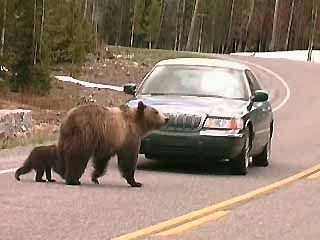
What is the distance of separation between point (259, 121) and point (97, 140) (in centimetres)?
419

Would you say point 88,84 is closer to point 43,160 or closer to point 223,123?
point 223,123

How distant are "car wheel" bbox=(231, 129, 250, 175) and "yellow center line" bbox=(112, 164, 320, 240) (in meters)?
0.68

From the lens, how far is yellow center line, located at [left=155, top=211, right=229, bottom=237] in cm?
860

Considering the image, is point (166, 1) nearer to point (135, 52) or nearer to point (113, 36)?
point (113, 36)

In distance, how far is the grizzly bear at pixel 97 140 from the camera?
36.7ft

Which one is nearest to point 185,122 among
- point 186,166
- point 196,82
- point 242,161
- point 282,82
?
point 242,161

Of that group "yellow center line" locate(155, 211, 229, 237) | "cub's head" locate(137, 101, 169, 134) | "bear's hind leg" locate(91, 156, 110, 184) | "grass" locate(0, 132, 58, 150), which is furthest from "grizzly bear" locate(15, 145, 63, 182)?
"grass" locate(0, 132, 58, 150)

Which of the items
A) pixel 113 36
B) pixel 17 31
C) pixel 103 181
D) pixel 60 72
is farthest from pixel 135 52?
pixel 103 181

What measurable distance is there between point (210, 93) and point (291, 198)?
320 cm

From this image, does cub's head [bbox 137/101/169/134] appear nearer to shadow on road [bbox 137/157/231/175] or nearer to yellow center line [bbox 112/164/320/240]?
yellow center line [bbox 112/164/320/240]

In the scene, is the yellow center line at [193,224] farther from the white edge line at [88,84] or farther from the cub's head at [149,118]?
the white edge line at [88,84]

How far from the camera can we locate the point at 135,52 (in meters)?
56.7

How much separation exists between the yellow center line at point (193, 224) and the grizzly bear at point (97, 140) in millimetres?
1968

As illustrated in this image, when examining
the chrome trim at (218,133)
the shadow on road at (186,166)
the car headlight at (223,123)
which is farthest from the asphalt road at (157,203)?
the car headlight at (223,123)
